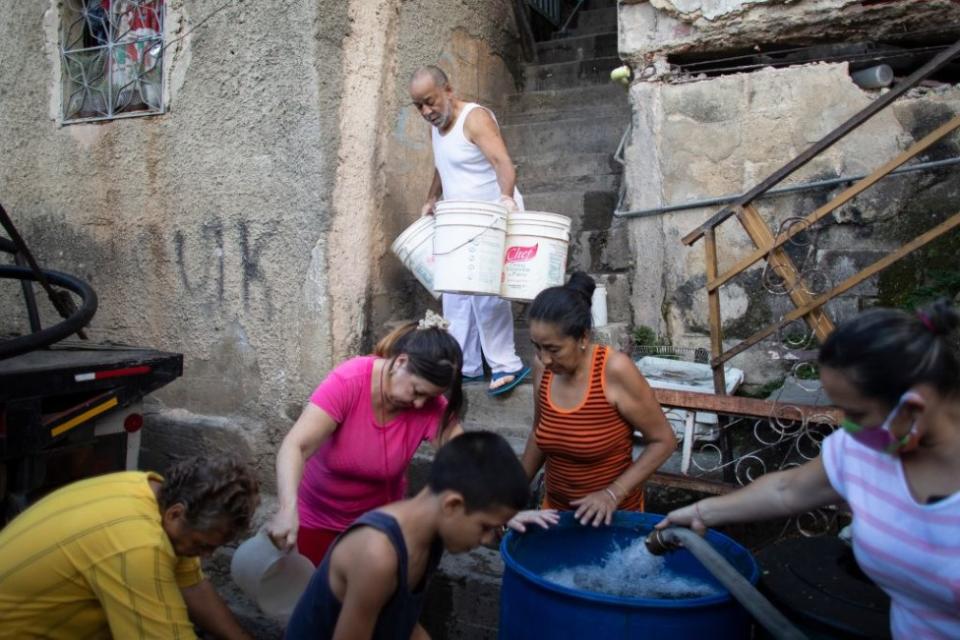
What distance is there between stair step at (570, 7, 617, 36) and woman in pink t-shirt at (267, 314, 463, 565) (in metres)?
4.93

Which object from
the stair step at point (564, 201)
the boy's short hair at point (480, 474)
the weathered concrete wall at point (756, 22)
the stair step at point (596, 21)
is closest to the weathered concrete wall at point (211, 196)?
the stair step at point (564, 201)

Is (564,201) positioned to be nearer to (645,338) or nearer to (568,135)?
(568,135)

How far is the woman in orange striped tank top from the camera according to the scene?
2545mm

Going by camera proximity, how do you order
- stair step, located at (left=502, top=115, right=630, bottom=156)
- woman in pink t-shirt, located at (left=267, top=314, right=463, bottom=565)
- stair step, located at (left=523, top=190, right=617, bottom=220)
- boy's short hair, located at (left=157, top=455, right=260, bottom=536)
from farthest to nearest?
stair step, located at (left=502, top=115, right=630, bottom=156) → stair step, located at (left=523, top=190, right=617, bottom=220) → woman in pink t-shirt, located at (left=267, top=314, right=463, bottom=565) → boy's short hair, located at (left=157, top=455, right=260, bottom=536)

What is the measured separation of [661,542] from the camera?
2139 mm

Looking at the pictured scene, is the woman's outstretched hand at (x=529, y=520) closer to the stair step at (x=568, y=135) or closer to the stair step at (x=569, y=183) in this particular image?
the stair step at (x=569, y=183)

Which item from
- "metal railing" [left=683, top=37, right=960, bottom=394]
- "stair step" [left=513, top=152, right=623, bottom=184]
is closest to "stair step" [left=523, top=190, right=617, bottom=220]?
"stair step" [left=513, top=152, right=623, bottom=184]

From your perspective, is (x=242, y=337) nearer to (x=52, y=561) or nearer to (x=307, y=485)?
(x=307, y=485)

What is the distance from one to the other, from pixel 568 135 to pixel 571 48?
1.32 m

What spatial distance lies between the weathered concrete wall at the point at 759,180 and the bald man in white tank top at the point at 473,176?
3.29 feet

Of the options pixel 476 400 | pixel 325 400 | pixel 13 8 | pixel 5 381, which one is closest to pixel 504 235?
pixel 476 400

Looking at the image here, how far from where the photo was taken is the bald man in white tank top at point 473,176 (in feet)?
12.8

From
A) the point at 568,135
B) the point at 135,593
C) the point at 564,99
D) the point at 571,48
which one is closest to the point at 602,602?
the point at 135,593

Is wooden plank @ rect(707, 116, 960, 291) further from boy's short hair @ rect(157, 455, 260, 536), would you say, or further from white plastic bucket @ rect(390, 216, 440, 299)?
boy's short hair @ rect(157, 455, 260, 536)
